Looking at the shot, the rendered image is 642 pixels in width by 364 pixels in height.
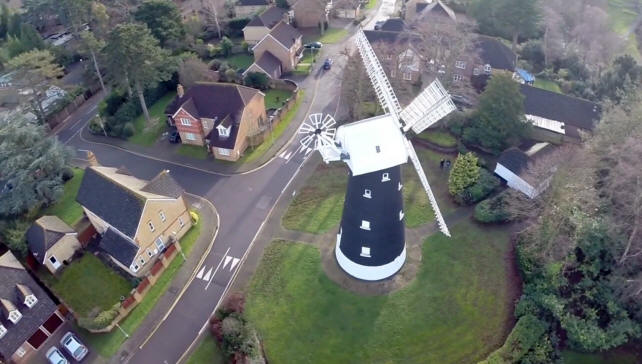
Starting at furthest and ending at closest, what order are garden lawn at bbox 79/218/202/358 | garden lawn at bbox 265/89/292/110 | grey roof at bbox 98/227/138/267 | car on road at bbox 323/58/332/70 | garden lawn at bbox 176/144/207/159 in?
car on road at bbox 323/58/332/70 → garden lawn at bbox 265/89/292/110 → garden lawn at bbox 176/144/207/159 → grey roof at bbox 98/227/138/267 → garden lawn at bbox 79/218/202/358

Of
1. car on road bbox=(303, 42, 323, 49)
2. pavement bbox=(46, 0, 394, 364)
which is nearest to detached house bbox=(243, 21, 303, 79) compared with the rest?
car on road bbox=(303, 42, 323, 49)

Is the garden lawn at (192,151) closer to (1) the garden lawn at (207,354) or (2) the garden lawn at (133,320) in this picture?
(2) the garden lawn at (133,320)

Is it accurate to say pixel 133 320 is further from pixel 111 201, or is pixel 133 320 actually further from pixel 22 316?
pixel 111 201

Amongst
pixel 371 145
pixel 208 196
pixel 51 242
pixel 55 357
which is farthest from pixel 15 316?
pixel 371 145

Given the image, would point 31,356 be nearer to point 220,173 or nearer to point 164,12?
point 220,173

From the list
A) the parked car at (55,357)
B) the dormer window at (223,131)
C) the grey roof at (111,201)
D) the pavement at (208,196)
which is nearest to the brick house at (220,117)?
the dormer window at (223,131)

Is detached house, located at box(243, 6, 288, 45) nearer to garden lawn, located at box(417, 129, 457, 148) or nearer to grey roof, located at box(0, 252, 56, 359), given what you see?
garden lawn, located at box(417, 129, 457, 148)
